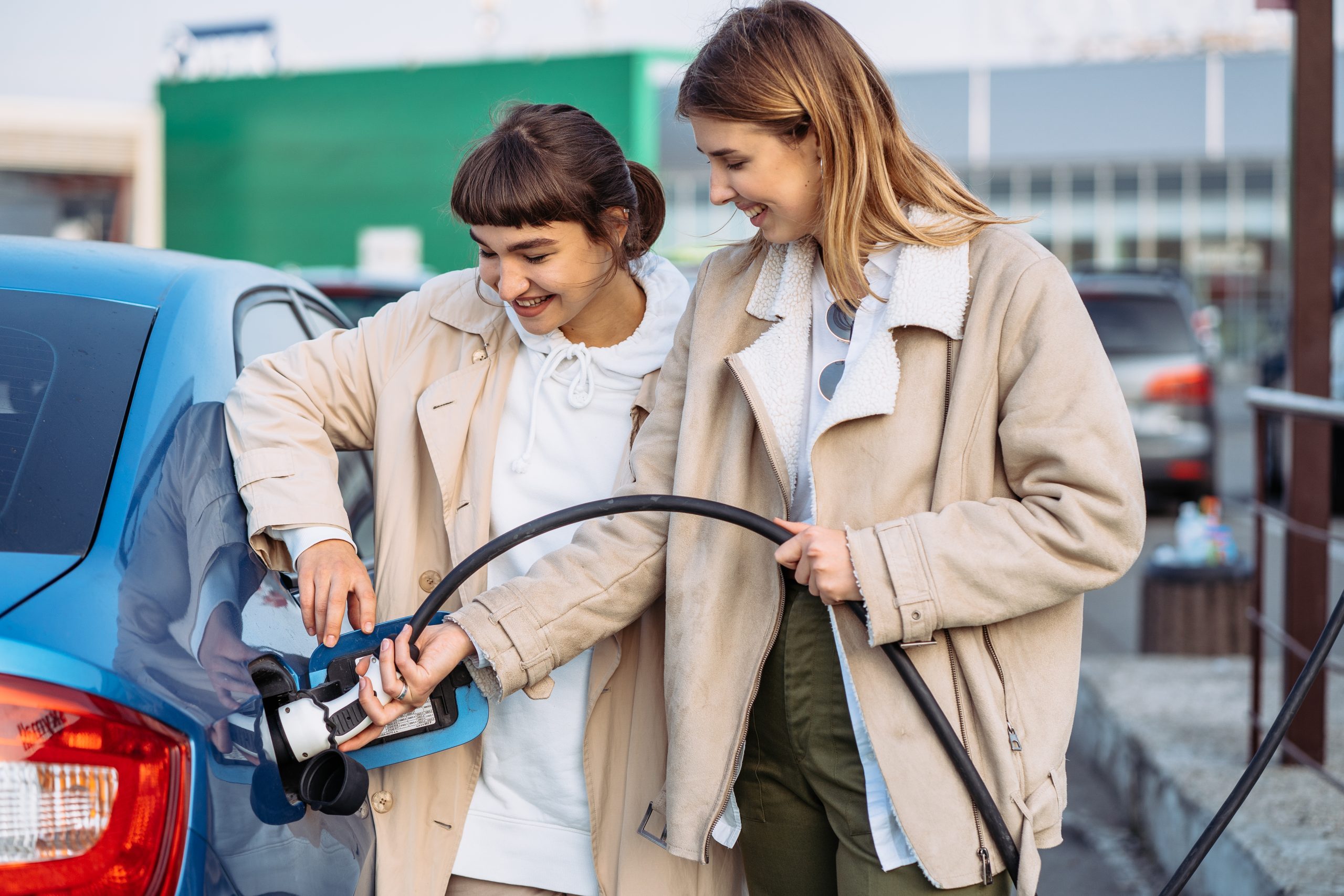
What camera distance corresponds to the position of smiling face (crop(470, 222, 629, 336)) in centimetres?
202

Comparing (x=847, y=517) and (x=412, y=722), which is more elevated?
(x=847, y=517)

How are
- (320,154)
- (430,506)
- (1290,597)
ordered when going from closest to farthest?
(430,506)
(1290,597)
(320,154)

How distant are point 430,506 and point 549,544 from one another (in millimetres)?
204

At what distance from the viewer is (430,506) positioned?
2.11m

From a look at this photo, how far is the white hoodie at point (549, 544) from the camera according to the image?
204cm

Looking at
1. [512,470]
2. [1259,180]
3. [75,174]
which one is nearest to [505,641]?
[512,470]

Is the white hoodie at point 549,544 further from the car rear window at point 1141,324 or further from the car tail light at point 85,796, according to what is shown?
the car rear window at point 1141,324

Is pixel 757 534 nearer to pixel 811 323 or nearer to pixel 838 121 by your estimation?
pixel 811 323

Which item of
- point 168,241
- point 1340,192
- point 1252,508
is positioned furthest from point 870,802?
point 1340,192

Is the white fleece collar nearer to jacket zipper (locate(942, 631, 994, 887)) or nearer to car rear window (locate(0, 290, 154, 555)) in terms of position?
jacket zipper (locate(942, 631, 994, 887))

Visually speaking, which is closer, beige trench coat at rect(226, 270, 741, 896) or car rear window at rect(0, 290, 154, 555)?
car rear window at rect(0, 290, 154, 555)

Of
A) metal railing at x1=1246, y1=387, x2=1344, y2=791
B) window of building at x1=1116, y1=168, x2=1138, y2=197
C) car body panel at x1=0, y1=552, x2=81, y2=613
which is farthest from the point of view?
window of building at x1=1116, y1=168, x2=1138, y2=197

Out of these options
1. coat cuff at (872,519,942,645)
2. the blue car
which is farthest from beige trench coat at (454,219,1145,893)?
the blue car

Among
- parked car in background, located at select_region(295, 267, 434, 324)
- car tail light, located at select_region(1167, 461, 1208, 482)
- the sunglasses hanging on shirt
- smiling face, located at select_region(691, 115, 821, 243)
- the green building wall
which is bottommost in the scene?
car tail light, located at select_region(1167, 461, 1208, 482)
